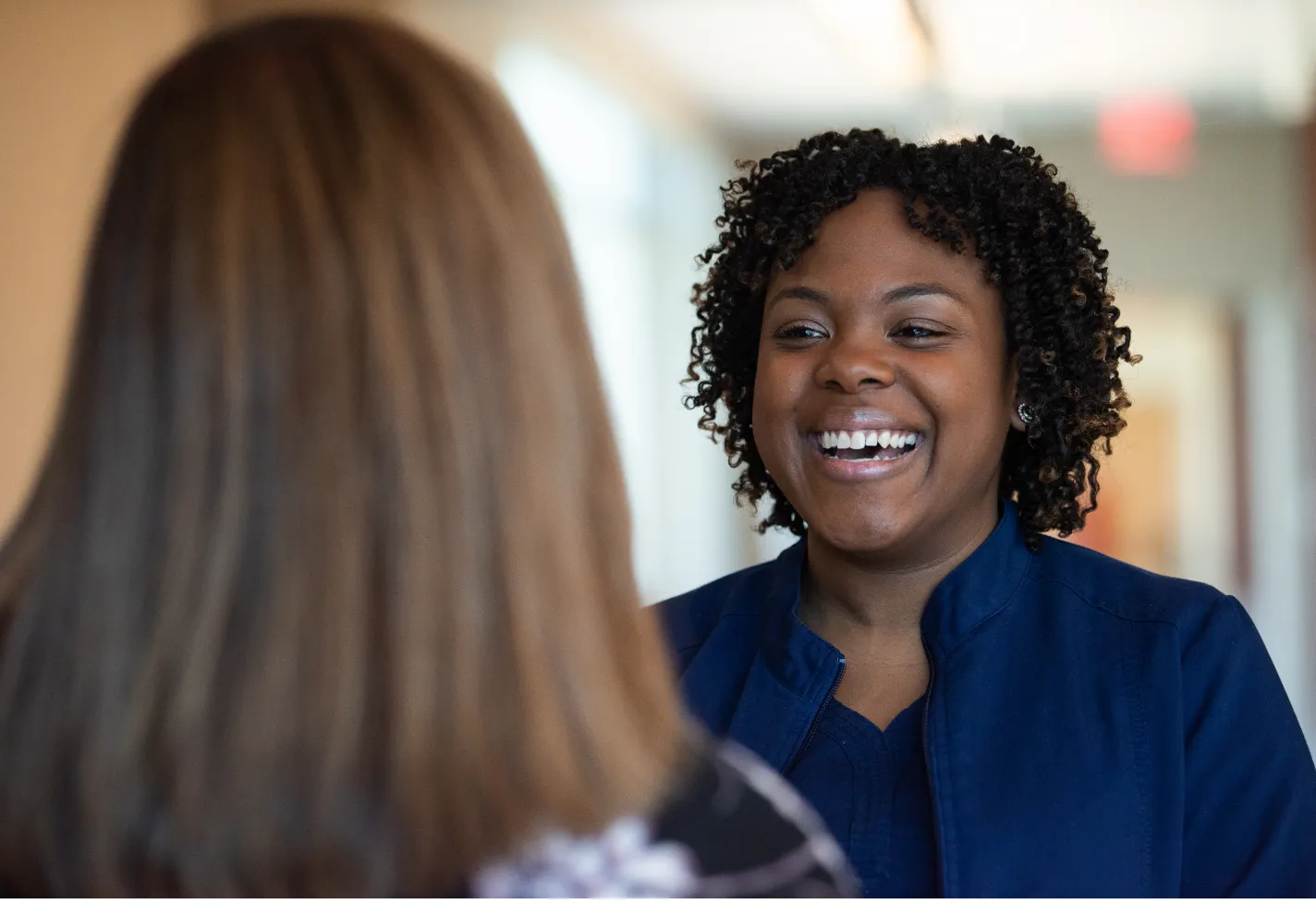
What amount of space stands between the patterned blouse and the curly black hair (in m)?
1.01

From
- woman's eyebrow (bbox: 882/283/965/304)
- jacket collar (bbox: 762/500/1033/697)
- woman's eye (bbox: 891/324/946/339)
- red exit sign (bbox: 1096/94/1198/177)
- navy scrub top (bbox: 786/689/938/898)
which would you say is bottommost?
navy scrub top (bbox: 786/689/938/898)

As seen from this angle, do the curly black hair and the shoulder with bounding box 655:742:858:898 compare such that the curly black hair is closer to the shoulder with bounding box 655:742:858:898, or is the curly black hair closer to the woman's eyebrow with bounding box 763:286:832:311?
the woman's eyebrow with bounding box 763:286:832:311

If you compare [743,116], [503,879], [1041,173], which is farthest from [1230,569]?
[503,879]

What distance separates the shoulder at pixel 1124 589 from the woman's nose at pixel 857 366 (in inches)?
12.0

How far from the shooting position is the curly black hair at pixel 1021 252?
5.61 ft

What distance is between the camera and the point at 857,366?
162cm

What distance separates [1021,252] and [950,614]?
468 millimetres

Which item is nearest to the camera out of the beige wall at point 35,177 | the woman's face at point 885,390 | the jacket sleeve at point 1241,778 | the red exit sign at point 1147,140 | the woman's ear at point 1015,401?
the jacket sleeve at point 1241,778

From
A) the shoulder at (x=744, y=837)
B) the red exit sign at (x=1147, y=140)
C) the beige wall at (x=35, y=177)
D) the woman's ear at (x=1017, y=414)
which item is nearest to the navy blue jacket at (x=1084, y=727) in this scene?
the woman's ear at (x=1017, y=414)

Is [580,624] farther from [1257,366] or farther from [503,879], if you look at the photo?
[1257,366]

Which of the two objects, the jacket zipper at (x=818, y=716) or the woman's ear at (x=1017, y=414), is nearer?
the jacket zipper at (x=818, y=716)

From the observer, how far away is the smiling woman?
55.8 inches

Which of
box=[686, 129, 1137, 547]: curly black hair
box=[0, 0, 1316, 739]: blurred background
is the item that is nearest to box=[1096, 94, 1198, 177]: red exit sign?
box=[0, 0, 1316, 739]: blurred background

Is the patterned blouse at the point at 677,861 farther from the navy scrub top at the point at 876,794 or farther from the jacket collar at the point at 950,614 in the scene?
the jacket collar at the point at 950,614
